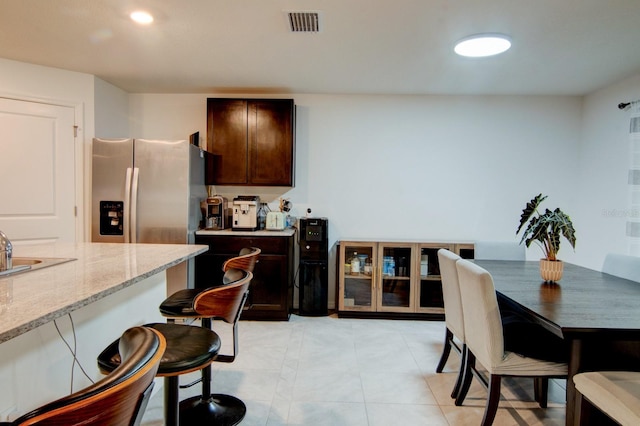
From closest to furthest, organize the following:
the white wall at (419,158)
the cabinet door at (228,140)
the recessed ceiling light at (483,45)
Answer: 1. the recessed ceiling light at (483,45)
2. the cabinet door at (228,140)
3. the white wall at (419,158)

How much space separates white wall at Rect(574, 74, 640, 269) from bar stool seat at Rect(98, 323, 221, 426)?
379 centimetres

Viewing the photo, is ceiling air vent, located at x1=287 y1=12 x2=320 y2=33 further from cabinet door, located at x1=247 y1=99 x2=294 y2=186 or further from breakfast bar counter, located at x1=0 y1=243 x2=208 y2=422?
breakfast bar counter, located at x1=0 y1=243 x2=208 y2=422

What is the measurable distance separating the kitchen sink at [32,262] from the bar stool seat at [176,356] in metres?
0.51

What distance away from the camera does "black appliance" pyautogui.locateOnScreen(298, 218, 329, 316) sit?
3.77 metres

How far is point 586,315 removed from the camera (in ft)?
5.20

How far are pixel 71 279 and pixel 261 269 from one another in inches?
91.6

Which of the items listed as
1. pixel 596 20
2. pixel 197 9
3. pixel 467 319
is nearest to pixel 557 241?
pixel 467 319

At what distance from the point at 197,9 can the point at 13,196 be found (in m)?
2.48

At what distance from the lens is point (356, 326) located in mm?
3559

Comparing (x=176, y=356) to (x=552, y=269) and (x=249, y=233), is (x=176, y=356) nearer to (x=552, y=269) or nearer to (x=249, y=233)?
(x=552, y=269)

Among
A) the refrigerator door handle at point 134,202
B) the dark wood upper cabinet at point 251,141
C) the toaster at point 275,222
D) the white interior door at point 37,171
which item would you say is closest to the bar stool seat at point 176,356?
the refrigerator door handle at point 134,202

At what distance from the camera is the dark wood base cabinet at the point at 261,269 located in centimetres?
362

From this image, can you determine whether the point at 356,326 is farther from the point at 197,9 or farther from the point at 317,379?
the point at 197,9

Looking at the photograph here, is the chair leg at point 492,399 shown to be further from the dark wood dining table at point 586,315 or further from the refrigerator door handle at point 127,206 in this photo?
the refrigerator door handle at point 127,206
